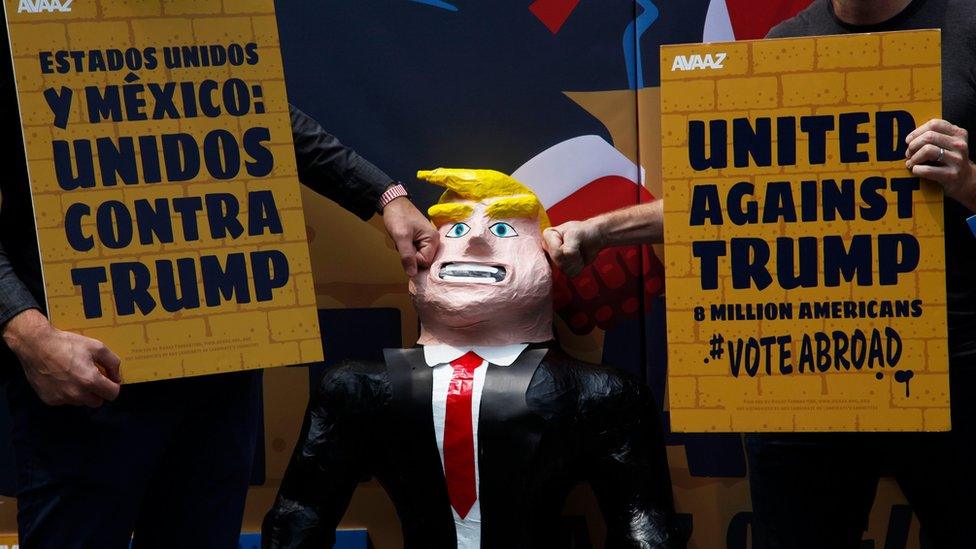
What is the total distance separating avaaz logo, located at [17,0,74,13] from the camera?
2123 mm

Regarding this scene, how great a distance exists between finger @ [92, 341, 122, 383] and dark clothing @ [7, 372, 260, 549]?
0.12 metres

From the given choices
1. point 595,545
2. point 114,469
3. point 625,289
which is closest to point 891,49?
point 625,289

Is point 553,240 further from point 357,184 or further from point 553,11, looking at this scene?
point 553,11

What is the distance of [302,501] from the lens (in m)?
2.49

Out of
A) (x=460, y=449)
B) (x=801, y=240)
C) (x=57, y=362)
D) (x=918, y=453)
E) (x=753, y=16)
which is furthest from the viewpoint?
(x=753, y=16)

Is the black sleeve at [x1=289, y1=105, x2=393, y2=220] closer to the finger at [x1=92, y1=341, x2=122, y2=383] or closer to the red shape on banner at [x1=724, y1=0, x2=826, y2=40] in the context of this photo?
the finger at [x1=92, y1=341, x2=122, y2=383]

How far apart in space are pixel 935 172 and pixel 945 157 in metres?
0.03

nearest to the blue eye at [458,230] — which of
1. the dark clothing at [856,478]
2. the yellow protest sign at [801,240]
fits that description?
the yellow protest sign at [801,240]

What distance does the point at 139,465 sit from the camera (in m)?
2.25

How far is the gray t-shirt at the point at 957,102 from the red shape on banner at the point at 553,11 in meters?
0.77

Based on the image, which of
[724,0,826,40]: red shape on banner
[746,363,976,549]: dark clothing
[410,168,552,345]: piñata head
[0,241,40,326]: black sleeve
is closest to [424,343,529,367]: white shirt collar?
[410,168,552,345]: piñata head

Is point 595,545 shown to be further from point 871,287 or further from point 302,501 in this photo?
point 871,287

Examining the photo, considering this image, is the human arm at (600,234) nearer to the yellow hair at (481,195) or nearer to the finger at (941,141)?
the yellow hair at (481,195)

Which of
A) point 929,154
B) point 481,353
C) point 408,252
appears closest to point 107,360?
point 408,252
